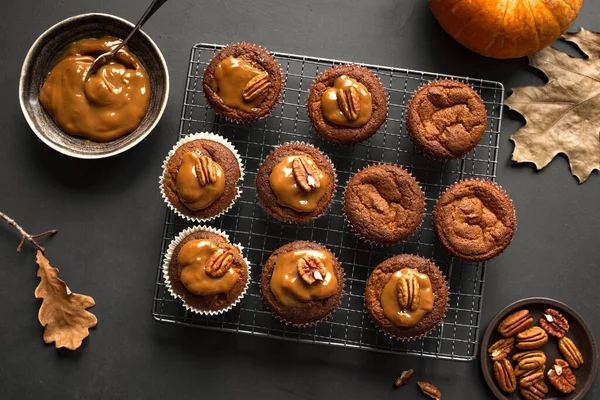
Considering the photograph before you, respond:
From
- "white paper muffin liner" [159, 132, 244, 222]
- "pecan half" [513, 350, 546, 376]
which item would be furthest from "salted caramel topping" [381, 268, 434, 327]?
"white paper muffin liner" [159, 132, 244, 222]

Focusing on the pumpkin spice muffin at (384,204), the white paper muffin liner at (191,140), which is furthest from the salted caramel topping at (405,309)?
the white paper muffin liner at (191,140)

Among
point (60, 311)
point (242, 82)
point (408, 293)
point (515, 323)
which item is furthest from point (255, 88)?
point (515, 323)

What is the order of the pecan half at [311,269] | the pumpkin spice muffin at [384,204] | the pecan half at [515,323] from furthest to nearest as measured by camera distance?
the pecan half at [515,323], the pumpkin spice muffin at [384,204], the pecan half at [311,269]

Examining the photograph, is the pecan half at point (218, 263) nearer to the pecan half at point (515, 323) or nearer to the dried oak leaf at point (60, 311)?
the dried oak leaf at point (60, 311)

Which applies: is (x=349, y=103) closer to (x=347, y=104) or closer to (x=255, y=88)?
(x=347, y=104)

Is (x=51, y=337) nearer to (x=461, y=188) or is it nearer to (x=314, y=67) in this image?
(x=314, y=67)

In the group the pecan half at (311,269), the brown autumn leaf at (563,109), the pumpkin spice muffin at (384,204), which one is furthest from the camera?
the brown autumn leaf at (563,109)
